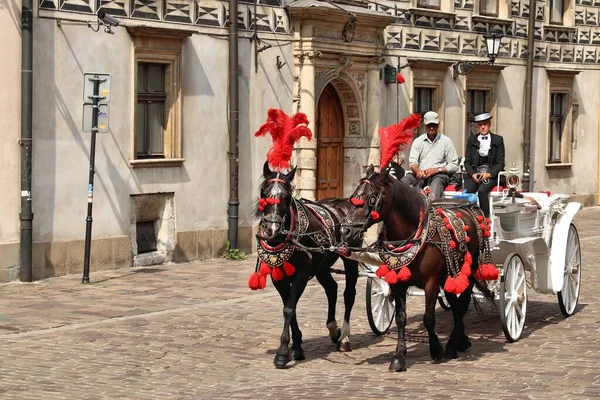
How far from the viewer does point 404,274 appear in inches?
430

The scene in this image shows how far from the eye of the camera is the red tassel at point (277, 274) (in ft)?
36.2

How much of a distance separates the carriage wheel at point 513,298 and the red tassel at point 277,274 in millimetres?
2347

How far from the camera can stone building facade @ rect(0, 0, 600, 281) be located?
17.3m

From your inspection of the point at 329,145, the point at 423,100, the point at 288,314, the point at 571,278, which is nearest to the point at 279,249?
the point at 288,314

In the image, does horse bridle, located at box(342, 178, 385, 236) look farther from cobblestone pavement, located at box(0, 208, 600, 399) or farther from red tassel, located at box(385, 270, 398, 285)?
cobblestone pavement, located at box(0, 208, 600, 399)

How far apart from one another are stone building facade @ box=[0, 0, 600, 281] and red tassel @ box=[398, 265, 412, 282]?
7356mm

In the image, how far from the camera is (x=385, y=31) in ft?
79.3

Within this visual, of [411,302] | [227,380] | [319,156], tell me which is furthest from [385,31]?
[227,380]

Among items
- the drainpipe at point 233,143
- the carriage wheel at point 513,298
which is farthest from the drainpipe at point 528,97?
the carriage wheel at point 513,298

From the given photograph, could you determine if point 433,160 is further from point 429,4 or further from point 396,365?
point 429,4

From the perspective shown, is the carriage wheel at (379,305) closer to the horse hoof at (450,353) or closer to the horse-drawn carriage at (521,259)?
the horse-drawn carriage at (521,259)

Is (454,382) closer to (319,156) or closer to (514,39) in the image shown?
(319,156)

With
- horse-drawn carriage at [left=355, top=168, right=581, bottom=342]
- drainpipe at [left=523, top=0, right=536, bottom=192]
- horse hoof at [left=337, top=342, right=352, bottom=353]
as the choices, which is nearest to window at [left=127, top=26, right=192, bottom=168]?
horse-drawn carriage at [left=355, top=168, right=581, bottom=342]

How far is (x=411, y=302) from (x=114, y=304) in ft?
11.9
